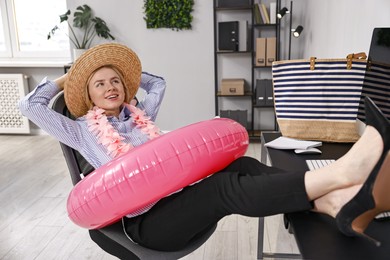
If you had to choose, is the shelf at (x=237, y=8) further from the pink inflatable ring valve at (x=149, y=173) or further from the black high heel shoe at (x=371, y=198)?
the black high heel shoe at (x=371, y=198)

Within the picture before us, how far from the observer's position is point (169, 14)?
435cm

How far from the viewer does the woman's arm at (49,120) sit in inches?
61.6

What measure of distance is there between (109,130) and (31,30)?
384cm

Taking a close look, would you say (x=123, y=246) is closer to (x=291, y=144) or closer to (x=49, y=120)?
(x=49, y=120)

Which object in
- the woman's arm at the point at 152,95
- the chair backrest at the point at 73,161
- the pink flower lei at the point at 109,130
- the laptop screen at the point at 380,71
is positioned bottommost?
the chair backrest at the point at 73,161

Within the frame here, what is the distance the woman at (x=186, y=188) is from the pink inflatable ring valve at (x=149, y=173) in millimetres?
86

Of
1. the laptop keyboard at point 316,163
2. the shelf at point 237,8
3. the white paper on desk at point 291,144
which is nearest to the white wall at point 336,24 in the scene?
the shelf at point 237,8

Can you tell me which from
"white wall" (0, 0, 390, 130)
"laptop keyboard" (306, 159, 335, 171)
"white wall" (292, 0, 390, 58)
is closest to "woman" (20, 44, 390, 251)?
"laptop keyboard" (306, 159, 335, 171)

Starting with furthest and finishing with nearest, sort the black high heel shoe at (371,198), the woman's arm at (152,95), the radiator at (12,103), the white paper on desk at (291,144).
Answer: the radiator at (12,103) < the woman's arm at (152,95) < the white paper on desk at (291,144) < the black high heel shoe at (371,198)

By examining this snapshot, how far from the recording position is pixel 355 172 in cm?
102

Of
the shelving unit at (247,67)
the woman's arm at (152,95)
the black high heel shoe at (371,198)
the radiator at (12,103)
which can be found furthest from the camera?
the radiator at (12,103)

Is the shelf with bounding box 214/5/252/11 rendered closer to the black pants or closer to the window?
Result: the window

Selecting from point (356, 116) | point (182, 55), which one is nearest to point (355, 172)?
point (356, 116)

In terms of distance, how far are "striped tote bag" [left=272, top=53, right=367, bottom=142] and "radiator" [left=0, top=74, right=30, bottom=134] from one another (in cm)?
383
